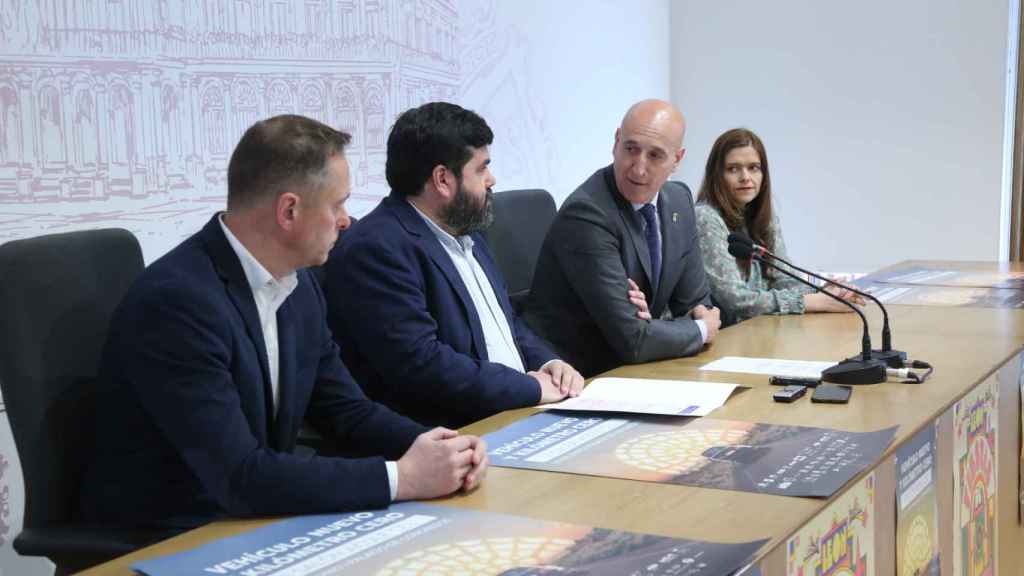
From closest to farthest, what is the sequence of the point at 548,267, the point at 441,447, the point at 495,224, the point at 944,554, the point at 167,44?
the point at 441,447 < the point at 944,554 < the point at 167,44 < the point at 548,267 < the point at 495,224

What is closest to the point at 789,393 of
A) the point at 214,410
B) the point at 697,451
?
the point at 697,451

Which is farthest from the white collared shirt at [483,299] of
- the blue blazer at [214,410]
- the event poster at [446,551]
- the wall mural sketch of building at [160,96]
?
the event poster at [446,551]

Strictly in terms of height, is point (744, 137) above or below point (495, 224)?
above

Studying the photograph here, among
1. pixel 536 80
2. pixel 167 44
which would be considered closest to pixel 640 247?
pixel 167 44

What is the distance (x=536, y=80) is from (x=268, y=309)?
9.73ft

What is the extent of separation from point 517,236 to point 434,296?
917 millimetres

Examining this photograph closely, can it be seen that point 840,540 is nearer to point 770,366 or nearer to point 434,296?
point 770,366

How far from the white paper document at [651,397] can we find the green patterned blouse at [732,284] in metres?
1.04

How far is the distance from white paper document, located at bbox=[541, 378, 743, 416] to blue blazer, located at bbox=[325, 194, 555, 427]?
15 cm

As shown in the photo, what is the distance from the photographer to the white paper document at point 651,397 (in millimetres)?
2047

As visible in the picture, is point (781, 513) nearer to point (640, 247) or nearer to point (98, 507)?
point (98, 507)

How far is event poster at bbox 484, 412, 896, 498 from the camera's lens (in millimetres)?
1632

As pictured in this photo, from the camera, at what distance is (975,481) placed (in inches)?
92.0

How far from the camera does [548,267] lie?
115 inches
